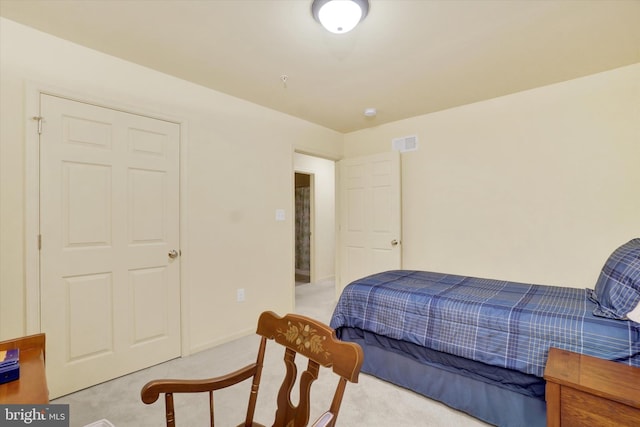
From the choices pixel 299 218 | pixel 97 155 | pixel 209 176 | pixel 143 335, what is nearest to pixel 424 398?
pixel 143 335

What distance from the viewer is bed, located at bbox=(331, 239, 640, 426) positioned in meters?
1.57

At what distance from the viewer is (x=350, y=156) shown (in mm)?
4359

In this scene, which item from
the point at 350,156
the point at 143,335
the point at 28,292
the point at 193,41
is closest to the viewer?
the point at 28,292

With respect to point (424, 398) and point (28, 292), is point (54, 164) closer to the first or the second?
point (28, 292)

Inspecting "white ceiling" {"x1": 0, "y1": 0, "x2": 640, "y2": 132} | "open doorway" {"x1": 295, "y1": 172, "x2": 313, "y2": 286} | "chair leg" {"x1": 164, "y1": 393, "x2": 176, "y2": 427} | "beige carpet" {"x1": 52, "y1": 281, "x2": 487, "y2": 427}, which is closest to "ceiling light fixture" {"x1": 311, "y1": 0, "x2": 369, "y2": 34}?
"white ceiling" {"x1": 0, "y1": 0, "x2": 640, "y2": 132}

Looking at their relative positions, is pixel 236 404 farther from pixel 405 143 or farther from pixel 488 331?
pixel 405 143

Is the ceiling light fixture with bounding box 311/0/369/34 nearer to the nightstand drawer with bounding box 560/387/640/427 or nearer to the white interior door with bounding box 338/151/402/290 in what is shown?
the nightstand drawer with bounding box 560/387/640/427

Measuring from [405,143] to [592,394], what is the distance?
9.92ft

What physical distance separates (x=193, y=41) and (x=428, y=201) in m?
2.80

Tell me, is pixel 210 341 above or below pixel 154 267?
below

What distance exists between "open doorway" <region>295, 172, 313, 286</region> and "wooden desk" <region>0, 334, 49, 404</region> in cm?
470

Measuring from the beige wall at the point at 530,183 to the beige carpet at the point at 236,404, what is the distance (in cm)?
173

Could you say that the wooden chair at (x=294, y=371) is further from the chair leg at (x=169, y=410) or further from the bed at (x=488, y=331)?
the bed at (x=488, y=331)

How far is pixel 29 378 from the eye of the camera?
1066mm
